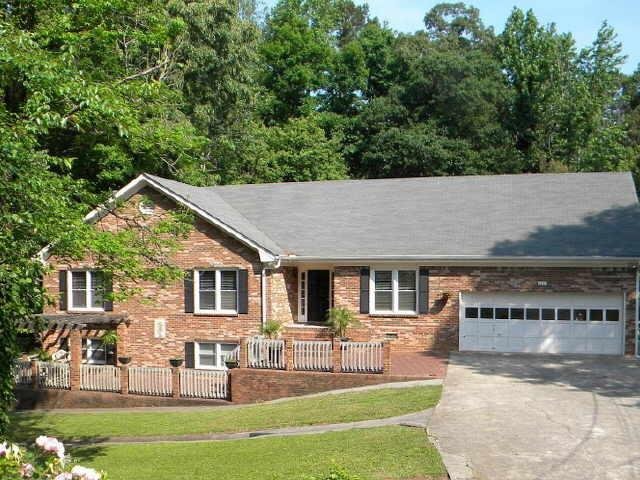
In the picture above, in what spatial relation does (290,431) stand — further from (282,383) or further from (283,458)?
(282,383)

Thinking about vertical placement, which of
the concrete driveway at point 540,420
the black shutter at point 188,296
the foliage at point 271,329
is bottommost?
the concrete driveway at point 540,420

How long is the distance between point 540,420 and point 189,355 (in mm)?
12608

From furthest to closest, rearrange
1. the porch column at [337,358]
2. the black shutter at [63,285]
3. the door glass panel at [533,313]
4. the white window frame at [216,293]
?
the black shutter at [63,285]
the white window frame at [216,293]
the door glass panel at [533,313]
the porch column at [337,358]

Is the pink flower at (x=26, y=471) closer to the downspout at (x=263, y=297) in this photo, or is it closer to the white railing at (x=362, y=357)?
the white railing at (x=362, y=357)

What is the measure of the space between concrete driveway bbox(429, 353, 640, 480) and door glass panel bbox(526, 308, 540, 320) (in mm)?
1850

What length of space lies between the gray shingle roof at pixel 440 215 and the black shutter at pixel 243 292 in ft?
3.93

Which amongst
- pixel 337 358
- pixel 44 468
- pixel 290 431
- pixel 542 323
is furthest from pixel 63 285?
pixel 44 468

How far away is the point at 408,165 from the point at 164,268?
3300cm

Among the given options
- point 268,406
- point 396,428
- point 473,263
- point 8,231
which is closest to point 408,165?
point 473,263

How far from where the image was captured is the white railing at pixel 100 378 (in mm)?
20297

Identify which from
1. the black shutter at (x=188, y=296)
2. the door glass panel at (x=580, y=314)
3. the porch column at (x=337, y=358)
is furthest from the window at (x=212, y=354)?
the door glass panel at (x=580, y=314)

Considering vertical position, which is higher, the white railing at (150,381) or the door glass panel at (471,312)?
the door glass panel at (471,312)

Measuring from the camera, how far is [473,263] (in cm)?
2161

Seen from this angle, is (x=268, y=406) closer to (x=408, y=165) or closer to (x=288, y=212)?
(x=288, y=212)
